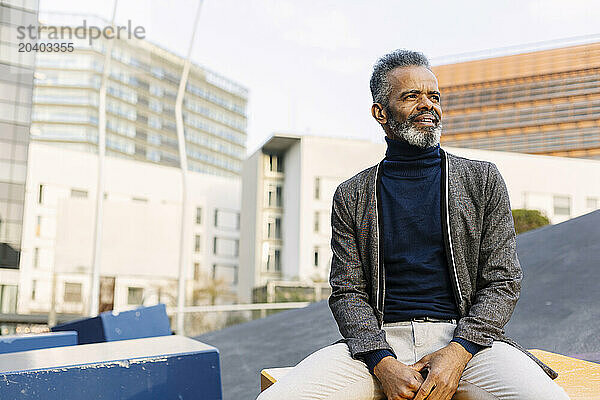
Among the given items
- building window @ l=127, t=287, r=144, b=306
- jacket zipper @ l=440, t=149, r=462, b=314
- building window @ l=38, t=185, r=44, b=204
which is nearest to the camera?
jacket zipper @ l=440, t=149, r=462, b=314

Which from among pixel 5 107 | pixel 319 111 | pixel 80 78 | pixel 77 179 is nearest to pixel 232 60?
pixel 319 111

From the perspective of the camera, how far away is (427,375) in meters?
1.56

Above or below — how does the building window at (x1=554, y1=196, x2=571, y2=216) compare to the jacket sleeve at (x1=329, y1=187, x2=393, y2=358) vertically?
above

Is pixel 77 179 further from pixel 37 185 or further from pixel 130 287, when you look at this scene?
pixel 130 287

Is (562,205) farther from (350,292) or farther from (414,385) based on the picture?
(414,385)

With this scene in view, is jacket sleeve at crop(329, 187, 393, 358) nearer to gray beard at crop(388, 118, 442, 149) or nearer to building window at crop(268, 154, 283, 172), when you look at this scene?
gray beard at crop(388, 118, 442, 149)

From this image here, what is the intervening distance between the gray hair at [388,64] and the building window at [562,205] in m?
26.4

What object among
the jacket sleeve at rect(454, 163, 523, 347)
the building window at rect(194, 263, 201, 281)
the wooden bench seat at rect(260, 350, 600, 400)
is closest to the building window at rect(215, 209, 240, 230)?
the building window at rect(194, 263, 201, 281)

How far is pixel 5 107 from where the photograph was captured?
13.4 metres

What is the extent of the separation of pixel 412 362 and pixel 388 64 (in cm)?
84

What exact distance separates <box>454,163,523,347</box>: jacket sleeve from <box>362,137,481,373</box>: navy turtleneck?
0.09 metres

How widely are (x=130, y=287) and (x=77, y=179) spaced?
657 cm

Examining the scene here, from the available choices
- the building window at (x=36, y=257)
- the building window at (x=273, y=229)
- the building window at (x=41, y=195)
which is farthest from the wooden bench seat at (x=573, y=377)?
the building window at (x=41, y=195)

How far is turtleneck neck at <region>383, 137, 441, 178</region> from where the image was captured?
188cm
